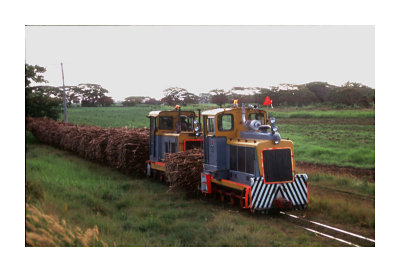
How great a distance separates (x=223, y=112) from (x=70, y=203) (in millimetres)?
5149

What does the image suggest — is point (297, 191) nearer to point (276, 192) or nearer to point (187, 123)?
point (276, 192)

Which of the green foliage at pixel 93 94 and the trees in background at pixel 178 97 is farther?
the trees in background at pixel 178 97

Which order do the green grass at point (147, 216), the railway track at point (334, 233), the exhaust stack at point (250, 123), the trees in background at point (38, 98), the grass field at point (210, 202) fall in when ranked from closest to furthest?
the railway track at point (334, 233)
the green grass at point (147, 216)
the grass field at point (210, 202)
the trees in background at point (38, 98)
the exhaust stack at point (250, 123)

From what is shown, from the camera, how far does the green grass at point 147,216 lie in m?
8.94

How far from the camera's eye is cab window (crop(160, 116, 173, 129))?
17062mm

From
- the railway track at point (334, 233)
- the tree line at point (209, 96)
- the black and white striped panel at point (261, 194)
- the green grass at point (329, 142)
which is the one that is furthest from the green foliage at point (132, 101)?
the railway track at point (334, 233)

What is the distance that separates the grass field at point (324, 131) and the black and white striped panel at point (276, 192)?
1.88 meters

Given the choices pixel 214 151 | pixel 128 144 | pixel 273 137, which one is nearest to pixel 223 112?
pixel 214 151

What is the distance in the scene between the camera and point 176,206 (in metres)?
12.1

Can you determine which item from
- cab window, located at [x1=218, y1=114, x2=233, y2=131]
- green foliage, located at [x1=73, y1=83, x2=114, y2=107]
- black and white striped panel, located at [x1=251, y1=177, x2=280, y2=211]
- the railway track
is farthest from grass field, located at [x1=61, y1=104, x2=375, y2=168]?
black and white striped panel, located at [x1=251, y1=177, x2=280, y2=211]

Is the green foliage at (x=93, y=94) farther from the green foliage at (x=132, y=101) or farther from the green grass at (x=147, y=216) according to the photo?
the green grass at (x=147, y=216)

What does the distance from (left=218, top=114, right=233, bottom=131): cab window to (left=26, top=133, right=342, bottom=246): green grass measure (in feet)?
7.69

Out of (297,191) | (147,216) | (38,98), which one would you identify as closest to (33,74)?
(38,98)

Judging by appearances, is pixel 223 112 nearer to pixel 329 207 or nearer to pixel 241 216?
pixel 241 216
